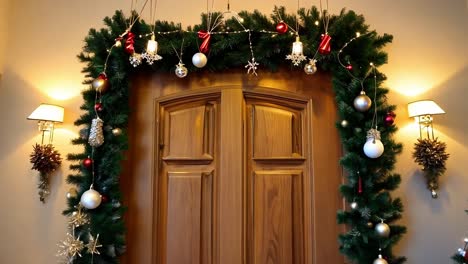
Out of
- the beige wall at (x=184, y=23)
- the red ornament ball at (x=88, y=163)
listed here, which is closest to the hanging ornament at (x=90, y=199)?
the red ornament ball at (x=88, y=163)

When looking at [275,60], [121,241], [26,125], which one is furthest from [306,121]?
[26,125]

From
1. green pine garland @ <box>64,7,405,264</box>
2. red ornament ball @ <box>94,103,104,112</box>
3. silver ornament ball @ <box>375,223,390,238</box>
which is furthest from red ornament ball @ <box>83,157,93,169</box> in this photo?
silver ornament ball @ <box>375,223,390,238</box>

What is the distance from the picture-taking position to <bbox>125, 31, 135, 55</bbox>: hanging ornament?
5.19 ft

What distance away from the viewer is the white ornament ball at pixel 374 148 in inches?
57.3

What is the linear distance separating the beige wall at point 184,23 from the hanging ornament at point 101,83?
32 centimetres

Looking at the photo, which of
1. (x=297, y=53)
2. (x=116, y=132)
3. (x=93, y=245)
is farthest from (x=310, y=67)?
(x=93, y=245)

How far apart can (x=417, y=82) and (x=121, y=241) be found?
186 cm

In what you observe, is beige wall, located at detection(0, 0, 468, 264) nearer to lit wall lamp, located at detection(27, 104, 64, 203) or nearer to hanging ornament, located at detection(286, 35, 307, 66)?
lit wall lamp, located at detection(27, 104, 64, 203)

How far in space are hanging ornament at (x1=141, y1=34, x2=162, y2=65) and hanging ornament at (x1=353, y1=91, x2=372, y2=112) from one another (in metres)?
1.04

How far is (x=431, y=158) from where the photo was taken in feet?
5.24

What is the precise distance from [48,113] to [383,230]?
1.88 meters

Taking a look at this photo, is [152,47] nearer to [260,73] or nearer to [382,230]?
[260,73]

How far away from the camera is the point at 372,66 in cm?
160

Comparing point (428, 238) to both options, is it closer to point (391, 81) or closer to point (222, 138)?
point (391, 81)
